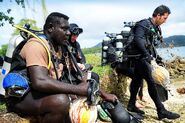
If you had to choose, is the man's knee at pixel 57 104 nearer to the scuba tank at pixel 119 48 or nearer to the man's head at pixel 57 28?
→ the man's head at pixel 57 28

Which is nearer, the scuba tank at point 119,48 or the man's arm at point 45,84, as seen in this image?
the man's arm at point 45,84

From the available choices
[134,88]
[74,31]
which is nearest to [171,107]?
[134,88]

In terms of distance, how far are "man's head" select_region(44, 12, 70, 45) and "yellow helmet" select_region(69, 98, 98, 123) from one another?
0.74 m

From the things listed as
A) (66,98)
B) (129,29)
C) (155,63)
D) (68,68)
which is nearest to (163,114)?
(155,63)

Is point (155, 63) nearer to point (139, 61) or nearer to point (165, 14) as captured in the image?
point (139, 61)

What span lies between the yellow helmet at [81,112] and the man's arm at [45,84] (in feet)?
0.51

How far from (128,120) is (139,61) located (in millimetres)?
3183

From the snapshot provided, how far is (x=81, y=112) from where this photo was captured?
4.57 meters

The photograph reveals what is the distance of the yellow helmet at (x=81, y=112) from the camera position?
179 inches

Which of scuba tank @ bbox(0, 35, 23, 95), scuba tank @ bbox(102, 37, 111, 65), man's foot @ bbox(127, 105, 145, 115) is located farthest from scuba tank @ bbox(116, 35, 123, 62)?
scuba tank @ bbox(0, 35, 23, 95)

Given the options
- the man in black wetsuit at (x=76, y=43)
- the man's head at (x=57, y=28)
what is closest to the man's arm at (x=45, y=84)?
the man's head at (x=57, y=28)

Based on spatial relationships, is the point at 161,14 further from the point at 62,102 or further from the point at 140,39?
the point at 62,102

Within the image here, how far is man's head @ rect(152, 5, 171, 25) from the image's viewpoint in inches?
320

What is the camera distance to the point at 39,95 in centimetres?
458
